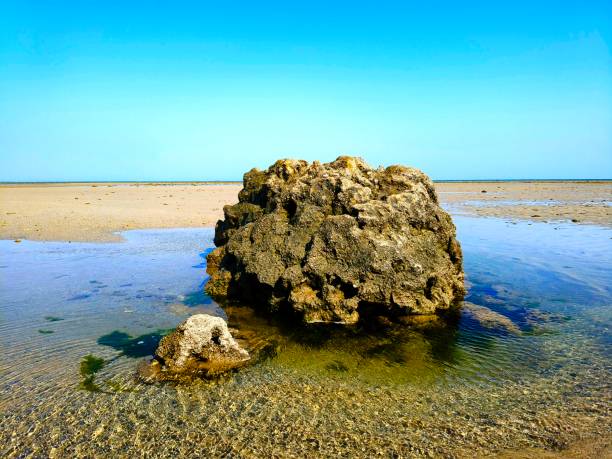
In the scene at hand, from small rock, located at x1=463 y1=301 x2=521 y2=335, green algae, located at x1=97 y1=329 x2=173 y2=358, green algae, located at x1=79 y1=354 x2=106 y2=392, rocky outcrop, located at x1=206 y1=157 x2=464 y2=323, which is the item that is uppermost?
rocky outcrop, located at x1=206 y1=157 x2=464 y2=323

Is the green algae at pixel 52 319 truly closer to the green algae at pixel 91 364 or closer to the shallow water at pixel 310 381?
the shallow water at pixel 310 381

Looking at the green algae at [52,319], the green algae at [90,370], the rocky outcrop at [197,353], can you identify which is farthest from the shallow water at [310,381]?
the rocky outcrop at [197,353]

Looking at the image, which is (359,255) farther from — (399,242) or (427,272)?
(427,272)

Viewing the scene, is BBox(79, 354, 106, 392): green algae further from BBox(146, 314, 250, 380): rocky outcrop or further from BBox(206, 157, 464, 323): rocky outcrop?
BBox(206, 157, 464, 323): rocky outcrop

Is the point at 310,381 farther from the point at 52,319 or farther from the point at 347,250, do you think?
the point at 52,319

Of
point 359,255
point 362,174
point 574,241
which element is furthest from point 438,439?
point 574,241

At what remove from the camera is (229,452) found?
4930mm

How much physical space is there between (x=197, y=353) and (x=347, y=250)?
4.30m

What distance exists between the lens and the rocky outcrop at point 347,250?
9.55m

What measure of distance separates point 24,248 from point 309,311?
1462 cm

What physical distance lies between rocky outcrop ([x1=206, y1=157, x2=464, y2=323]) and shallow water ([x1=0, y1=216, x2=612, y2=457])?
732 millimetres

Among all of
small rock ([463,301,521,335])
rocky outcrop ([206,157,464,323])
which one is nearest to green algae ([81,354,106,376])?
rocky outcrop ([206,157,464,323])

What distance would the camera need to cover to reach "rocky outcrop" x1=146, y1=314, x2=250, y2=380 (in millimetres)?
6952

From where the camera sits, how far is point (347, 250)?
988 centimetres
